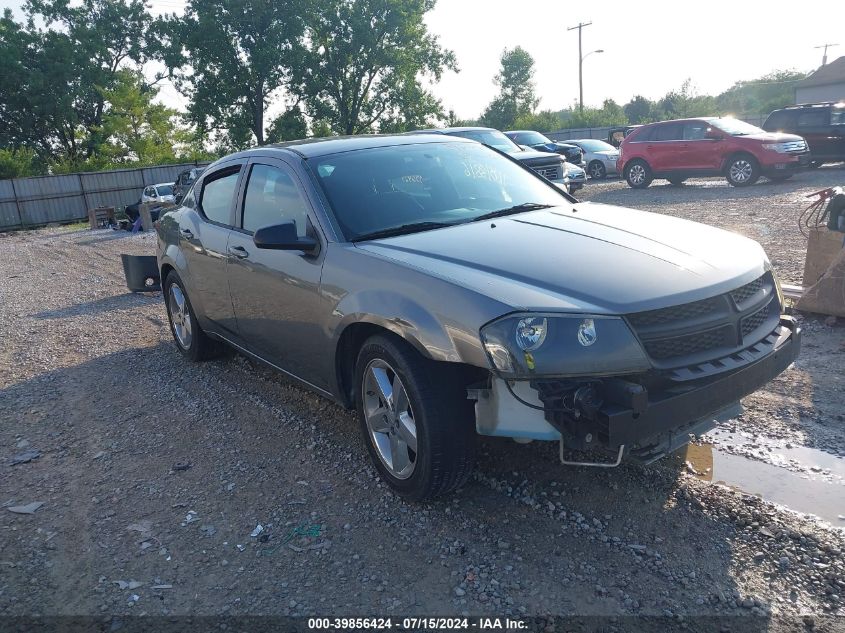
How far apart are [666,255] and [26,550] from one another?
3.39m

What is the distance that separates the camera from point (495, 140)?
16.1 metres

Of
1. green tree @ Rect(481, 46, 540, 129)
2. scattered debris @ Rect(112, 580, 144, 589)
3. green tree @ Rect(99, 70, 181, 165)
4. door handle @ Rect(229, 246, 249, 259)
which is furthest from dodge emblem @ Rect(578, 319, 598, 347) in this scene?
green tree @ Rect(481, 46, 540, 129)

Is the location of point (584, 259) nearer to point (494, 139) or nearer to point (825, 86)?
point (494, 139)

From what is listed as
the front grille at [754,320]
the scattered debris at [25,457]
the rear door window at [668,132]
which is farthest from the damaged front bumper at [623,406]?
the rear door window at [668,132]

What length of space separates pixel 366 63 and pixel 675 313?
1726 inches

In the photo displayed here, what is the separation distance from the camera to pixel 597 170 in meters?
26.5

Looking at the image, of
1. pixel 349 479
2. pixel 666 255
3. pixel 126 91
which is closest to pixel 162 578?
pixel 349 479

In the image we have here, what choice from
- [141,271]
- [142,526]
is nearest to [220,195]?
[142,526]

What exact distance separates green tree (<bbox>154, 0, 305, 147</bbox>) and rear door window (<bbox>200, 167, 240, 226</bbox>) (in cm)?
3893

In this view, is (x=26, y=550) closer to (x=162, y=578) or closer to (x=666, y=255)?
(x=162, y=578)

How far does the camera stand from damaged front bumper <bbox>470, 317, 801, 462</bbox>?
286 cm

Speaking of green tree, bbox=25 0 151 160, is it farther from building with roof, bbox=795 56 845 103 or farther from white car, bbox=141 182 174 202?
building with roof, bbox=795 56 845 103

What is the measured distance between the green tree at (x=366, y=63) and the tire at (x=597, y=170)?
2137 centimetres

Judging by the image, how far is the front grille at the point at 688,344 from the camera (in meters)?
3.02
